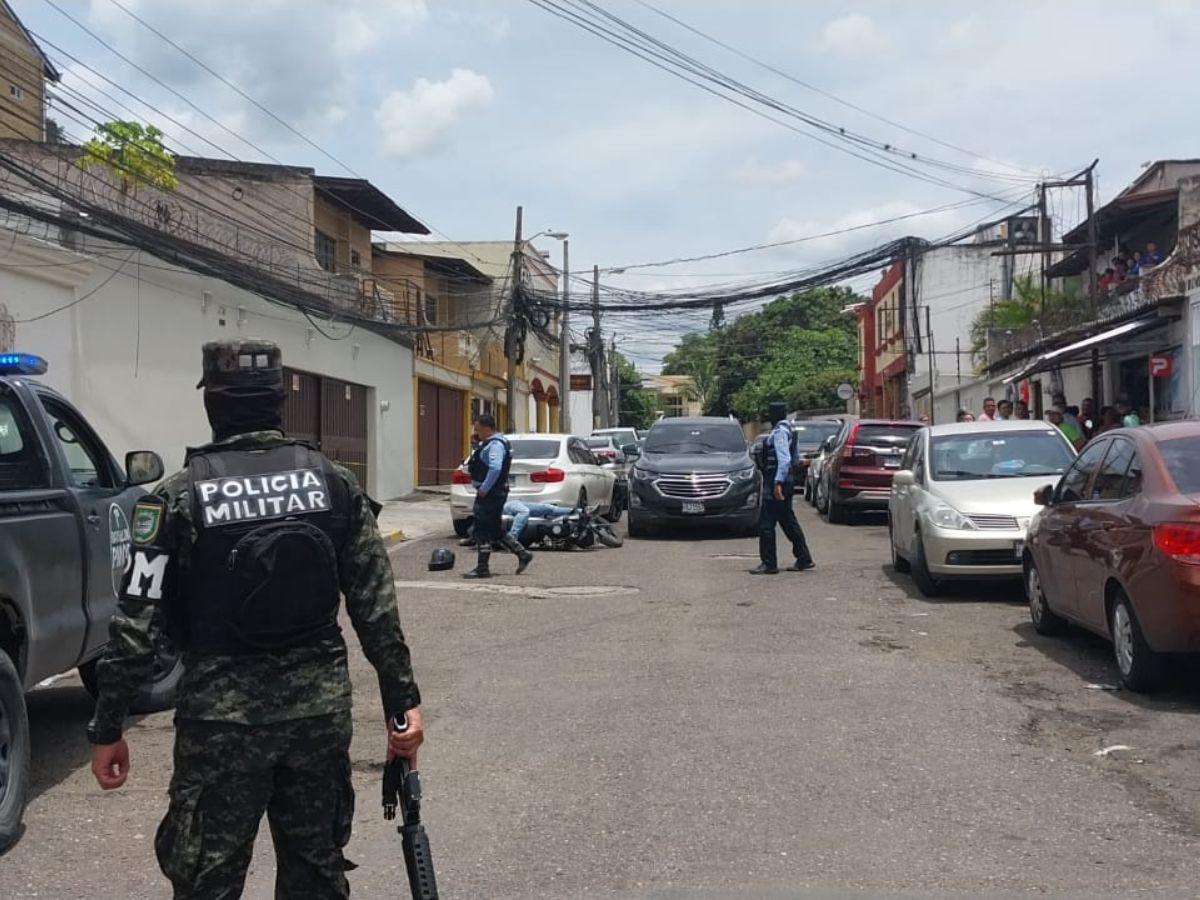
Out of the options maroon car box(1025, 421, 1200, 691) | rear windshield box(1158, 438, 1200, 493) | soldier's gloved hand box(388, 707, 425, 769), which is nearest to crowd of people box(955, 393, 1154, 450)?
maroon car box(1025, 421, 1200, 691)

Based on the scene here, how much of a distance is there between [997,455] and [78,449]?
8.32 meters

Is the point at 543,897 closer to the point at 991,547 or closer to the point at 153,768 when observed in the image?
the point at 153,768

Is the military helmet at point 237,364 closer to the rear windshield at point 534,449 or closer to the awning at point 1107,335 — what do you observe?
the rear windshield at point 534,449

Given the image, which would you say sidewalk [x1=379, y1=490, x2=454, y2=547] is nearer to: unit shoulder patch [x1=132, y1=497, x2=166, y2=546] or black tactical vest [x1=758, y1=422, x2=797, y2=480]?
black tactical vest [x1=758, y1=422, x2=797, y2=480]

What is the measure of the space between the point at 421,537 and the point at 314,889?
54.4ft

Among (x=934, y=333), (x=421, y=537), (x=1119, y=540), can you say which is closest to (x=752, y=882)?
(x=1119, y=540)

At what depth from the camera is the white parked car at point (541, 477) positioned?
677 inches

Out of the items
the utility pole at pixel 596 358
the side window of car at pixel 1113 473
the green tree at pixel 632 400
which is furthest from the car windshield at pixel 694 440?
the green tree at pixel 632 400

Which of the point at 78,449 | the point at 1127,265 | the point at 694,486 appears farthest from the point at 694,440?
the point at 78,449

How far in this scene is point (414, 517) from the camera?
77.1ft

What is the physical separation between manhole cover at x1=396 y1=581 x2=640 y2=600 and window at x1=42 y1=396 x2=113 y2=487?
5352 mm

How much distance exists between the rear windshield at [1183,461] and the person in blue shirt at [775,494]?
17.5 feet

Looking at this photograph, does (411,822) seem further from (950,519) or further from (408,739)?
(950,519)

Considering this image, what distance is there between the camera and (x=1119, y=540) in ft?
Result: 24.7
